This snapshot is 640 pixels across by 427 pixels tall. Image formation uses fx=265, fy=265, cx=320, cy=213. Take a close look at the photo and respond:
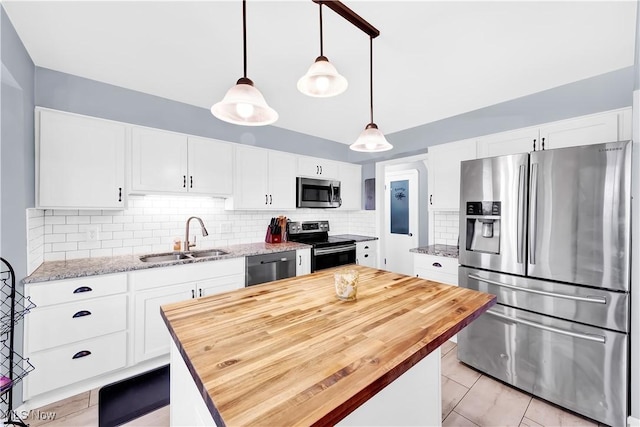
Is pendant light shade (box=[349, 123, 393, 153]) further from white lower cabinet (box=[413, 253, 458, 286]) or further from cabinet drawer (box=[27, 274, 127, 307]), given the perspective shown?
cabinet drawer (box=[27, 274, 127, 307])

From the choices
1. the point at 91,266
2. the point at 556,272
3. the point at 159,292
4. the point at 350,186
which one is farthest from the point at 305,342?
the point at 350,186

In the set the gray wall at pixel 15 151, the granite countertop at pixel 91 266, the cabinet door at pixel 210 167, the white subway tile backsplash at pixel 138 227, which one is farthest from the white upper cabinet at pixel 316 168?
the gray wall at pixel 15 151

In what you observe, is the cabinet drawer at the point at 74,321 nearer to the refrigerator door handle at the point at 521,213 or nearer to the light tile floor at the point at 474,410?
the light tile floor at the point at 474,410

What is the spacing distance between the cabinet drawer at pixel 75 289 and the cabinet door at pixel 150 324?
186mm

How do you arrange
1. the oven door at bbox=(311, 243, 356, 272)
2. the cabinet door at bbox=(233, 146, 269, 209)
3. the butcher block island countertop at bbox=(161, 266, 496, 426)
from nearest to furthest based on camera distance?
Result: 1. the butcher block island countertop at bbox=(161, 266, 496, 426)
2. the cabinet door at bbox=(233, 146, 269, 209)
3. the oven door at bbox=(311, 243, 356, 272)

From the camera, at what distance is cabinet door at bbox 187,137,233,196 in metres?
2.83

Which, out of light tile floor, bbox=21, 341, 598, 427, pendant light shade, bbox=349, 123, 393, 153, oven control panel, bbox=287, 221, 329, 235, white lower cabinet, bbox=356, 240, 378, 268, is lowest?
light tile floor, bbox=21, 341, 598, 427

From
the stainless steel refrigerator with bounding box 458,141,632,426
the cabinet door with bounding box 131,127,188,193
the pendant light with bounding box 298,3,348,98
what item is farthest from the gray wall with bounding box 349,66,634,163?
the cabinet door with bounding box 131,127,188,193

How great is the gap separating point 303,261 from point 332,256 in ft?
1.56

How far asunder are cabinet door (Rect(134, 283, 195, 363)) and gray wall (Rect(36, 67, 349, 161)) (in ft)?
5.43

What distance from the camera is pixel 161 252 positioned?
2.80 metres

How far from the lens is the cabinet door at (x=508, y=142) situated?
2537 millimetres

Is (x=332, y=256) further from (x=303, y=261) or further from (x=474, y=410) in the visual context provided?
(x=474, y=410)

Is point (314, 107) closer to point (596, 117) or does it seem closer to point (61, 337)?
point (596, 117)
